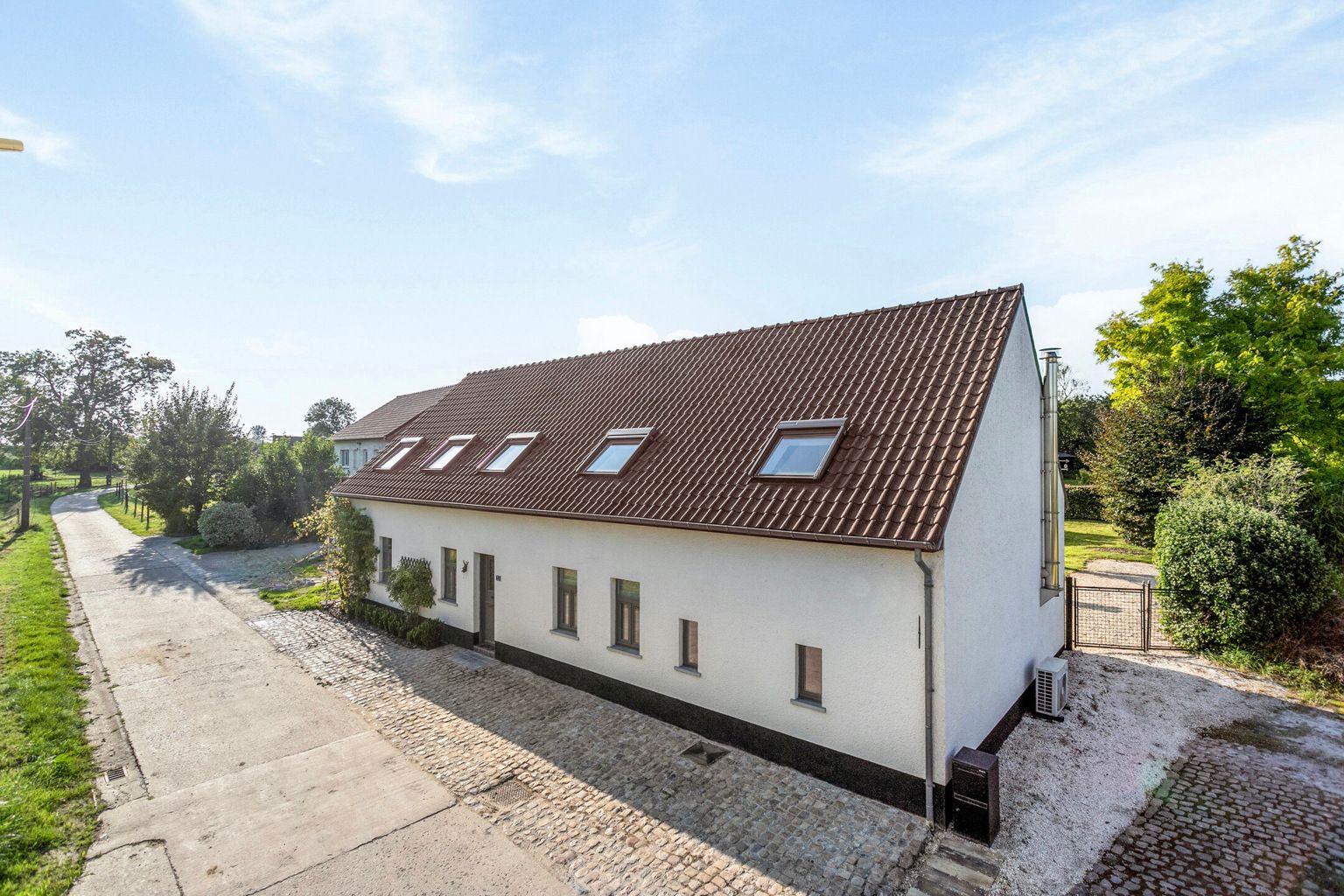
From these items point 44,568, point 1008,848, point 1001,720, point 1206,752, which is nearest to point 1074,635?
point 1206,752

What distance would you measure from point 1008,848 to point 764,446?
218 inches

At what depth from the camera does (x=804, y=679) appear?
7.68 meters

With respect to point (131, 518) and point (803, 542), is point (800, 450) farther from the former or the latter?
point (131, 518)

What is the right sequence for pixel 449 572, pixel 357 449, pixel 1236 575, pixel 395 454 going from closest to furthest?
1. pixel 1236 575
2. pixel 449 572
3. pixel 395 454
4. pixel 357 449

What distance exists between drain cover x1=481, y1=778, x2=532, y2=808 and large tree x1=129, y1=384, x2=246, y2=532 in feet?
96.6

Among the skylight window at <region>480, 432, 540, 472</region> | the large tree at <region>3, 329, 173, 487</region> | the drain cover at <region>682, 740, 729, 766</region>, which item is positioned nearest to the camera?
the drain cover at <region>682, 740, 729, 766</region>

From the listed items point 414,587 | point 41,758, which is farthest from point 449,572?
point 41,758

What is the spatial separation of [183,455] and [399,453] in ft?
63.0

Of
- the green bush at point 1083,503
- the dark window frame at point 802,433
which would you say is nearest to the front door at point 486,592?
the dark window frame at point 802,433

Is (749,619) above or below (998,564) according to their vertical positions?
below

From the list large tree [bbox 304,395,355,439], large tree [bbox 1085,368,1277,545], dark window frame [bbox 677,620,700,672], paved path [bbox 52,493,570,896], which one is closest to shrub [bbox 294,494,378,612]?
paved path [bbox 52,493,570,896]

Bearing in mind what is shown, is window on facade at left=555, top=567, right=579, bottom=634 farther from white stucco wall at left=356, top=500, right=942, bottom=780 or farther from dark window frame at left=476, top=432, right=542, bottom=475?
dark window frame at left=476, top=432, right=542, bottom=475

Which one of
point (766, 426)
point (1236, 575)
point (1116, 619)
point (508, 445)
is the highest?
point (766, 426)

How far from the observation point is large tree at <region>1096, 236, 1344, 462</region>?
2039cm
